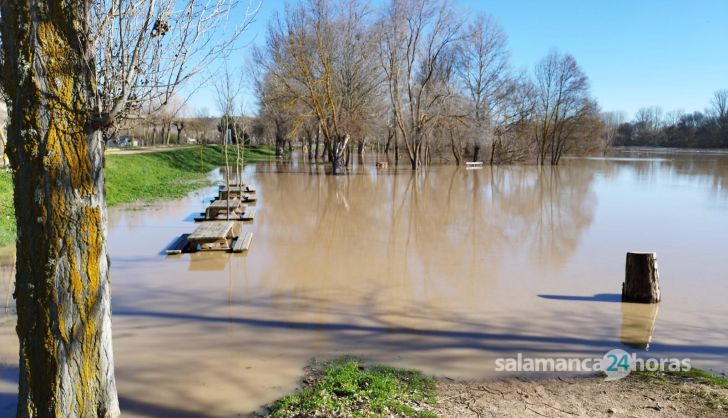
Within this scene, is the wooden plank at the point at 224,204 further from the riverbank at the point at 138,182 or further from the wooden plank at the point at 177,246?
the riverbank at the point at 138,182

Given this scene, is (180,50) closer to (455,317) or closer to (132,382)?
(132,382)

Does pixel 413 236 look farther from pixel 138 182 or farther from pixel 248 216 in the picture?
pixel 138 182

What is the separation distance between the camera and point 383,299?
305 inches

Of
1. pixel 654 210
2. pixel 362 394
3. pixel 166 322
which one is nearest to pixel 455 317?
pixel 362 394

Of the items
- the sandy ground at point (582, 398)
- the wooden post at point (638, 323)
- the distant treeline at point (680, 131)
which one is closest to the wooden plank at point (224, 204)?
the wooden post at point (638, 323)

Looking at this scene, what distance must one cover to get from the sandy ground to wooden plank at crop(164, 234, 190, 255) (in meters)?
7.41

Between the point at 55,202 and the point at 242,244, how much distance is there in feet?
26.0

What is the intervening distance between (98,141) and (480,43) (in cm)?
4638

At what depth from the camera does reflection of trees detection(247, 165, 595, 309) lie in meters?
8.80

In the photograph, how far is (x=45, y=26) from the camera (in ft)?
10.7

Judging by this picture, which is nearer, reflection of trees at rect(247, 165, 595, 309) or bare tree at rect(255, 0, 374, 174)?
reflection of trees at rect(247, 165, 595, 309)

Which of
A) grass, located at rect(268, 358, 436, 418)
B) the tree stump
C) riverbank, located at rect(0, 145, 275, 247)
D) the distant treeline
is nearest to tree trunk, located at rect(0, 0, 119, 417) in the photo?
grass, located at rect(268, 358, 436, 418)

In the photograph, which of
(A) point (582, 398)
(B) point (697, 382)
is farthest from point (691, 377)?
(A) point (582, 398)

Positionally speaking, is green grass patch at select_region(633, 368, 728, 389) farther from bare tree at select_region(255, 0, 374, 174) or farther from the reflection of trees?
bare tree at select_region(255, 0, 374, 174)
